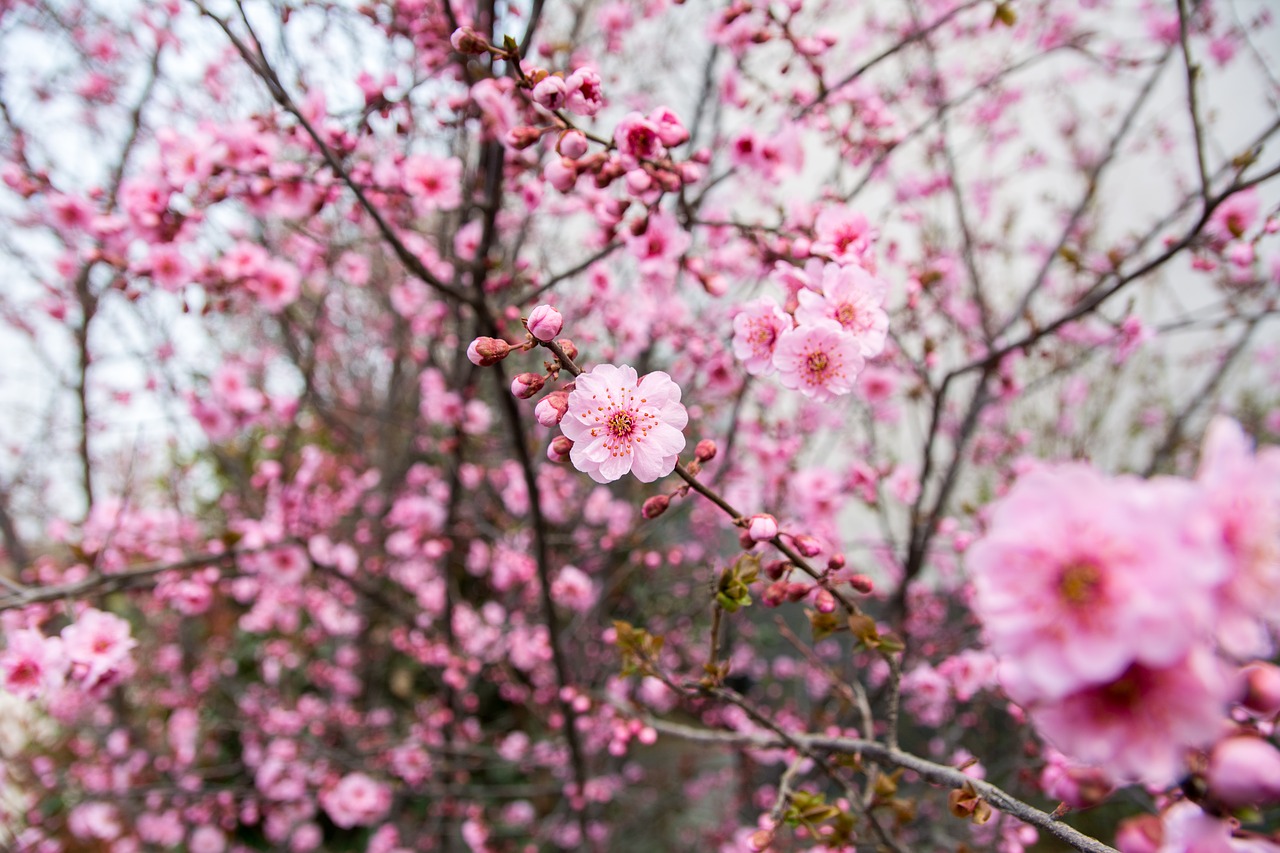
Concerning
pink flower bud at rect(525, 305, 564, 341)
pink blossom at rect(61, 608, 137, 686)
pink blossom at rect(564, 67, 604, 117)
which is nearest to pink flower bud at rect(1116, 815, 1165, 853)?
pink flower bud at rect(525, 305, 564, 341)

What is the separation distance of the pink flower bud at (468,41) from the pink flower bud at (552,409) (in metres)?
0.80

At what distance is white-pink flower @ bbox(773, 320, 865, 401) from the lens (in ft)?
3.70

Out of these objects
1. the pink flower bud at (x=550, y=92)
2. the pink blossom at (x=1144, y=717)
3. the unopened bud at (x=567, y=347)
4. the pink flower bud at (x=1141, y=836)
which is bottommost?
the pink flower bud at (x=1141, y=836)

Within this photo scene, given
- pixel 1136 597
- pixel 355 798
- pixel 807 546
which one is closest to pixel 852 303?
pixel 807 546

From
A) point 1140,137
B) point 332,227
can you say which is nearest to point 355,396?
point 332,227

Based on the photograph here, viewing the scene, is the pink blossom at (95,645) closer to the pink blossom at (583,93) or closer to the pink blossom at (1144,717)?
the pink blossom at (583,93)

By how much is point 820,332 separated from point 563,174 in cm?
67

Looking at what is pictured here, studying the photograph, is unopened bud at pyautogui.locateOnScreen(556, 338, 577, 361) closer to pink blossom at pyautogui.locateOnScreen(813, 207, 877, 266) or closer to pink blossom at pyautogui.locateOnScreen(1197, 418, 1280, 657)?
pink blossom at pyautogui.locateOnScreen(813, 207, 877, 266)

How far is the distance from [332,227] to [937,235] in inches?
156

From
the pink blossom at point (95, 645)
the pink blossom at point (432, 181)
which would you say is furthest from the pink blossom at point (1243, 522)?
the pink blossom at point (95, 645)

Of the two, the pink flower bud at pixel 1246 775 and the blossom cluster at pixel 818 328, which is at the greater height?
the blossom cluster at pixel 818 328

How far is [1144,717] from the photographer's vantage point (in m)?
0.56

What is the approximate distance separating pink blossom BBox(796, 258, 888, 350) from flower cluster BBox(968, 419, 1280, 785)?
610mm

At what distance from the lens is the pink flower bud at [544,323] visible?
3.09ft
